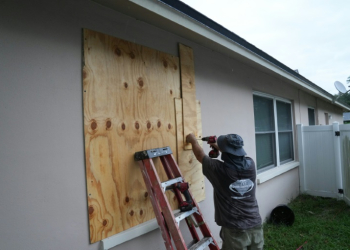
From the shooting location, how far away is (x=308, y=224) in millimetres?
4629

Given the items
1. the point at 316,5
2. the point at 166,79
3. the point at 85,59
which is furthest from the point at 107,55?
the point at 316,5

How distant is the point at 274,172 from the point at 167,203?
4.03 metres

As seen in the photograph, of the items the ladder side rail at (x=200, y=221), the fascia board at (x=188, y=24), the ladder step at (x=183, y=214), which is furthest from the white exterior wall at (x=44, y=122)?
the ladder side rail at (x=200, y=221)

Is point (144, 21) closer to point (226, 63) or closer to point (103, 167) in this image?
point (103, 167)

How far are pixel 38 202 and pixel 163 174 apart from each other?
1320 mm

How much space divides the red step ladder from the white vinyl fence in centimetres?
527

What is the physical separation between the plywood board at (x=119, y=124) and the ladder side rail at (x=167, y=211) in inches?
10.6

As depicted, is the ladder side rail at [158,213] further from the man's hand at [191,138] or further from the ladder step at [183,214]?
the man's hand at [191,138]

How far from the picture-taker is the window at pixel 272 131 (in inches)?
202

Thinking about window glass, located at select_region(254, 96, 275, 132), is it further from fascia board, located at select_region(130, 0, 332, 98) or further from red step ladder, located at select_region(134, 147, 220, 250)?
red step ladder, located at select_region(134, 147, 220, 250)

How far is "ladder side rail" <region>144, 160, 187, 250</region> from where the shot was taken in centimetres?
196

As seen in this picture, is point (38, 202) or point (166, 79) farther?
point (166, 79)

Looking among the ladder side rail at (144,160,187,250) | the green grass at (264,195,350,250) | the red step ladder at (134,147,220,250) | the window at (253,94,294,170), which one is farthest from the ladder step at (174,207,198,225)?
the window at (253,94,294,170)

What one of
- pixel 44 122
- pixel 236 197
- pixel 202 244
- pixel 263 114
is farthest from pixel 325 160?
pixel 44 122
